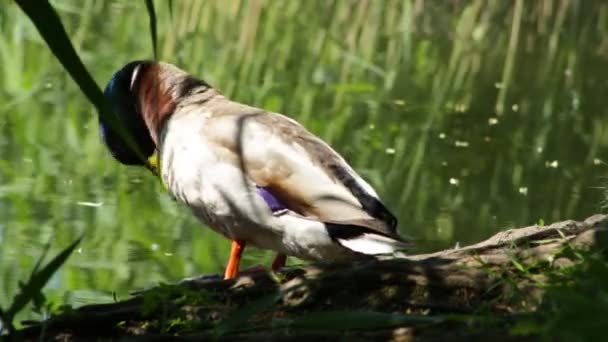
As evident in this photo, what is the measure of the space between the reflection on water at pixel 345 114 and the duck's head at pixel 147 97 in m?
0.45

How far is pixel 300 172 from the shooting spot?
450 cm

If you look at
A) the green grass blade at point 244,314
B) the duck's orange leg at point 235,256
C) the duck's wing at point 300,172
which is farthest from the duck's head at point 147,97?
the green grass blade at point 244,314

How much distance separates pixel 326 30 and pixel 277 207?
627 centimetres

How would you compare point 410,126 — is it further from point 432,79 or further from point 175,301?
point 175,301

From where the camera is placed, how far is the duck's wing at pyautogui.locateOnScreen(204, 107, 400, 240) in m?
4.33

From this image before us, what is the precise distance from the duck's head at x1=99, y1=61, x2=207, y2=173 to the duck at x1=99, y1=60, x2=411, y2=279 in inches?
7.0

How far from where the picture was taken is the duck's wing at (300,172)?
14.2ft

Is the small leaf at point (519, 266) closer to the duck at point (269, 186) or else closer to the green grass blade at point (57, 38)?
the green grass blade at point (57, 38)

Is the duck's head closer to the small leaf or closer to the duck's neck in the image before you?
the duck's neck

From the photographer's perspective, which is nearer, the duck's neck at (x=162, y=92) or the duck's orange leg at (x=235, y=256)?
the duck's orange leg at (x=235, y=256)

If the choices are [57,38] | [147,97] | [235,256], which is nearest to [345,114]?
[147,97]

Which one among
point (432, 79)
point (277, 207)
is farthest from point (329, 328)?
point (432, 79)

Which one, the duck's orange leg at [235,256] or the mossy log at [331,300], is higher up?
the mossy log at [331,300]

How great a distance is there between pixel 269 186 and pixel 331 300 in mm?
1610
